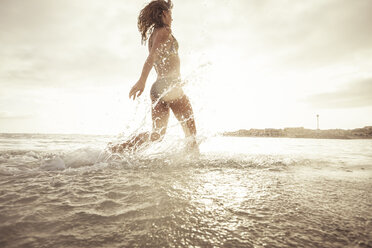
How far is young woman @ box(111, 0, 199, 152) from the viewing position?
9.21ft

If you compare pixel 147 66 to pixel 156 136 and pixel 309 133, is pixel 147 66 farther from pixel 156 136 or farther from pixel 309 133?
pixel 309 133

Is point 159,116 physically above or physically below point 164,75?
below

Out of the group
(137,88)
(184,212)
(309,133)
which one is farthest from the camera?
(309,133)

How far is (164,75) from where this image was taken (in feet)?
10.1

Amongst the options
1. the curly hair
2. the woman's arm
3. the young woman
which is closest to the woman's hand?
the woman's arm

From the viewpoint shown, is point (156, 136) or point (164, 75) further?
point (164, 75)

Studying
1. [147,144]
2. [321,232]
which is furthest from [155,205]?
[147,144]

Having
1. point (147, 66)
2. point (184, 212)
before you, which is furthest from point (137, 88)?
point (184, 212)

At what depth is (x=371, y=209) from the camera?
93cm

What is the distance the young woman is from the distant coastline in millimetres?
20618

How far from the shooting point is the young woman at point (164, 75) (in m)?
2.81

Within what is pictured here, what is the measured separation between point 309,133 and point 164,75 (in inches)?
1111

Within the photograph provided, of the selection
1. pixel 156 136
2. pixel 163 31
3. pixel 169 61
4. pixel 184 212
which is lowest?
pixel 184 212

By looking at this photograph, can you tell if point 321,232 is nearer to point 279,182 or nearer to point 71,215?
point 279,182
